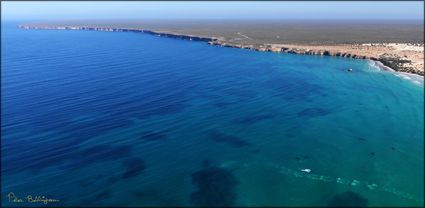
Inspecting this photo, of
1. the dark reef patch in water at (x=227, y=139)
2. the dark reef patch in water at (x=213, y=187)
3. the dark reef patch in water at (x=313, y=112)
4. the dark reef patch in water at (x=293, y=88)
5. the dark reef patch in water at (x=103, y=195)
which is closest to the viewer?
the dark reef patch in water at (x=213, y=187)

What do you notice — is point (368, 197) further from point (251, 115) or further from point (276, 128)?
point (251, 115)

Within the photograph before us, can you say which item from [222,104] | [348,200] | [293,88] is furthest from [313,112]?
[348,200]

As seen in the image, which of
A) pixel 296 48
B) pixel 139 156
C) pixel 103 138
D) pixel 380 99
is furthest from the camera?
pixel 296 48

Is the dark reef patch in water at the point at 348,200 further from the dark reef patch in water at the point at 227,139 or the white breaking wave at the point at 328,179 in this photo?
the dark reef patch in water at the point at 227,139

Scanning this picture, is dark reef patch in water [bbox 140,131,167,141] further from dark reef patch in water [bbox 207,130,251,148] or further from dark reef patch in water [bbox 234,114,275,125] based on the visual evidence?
dark reef patch in water [bbox 234,114,275,125]

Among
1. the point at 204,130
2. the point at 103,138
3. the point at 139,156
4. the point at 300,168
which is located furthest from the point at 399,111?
the point at 103,138

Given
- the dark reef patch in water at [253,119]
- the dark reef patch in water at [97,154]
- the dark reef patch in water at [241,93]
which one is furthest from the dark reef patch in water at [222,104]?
the dark reef patch in water at [97,154]
